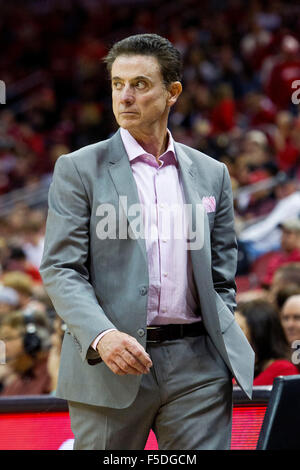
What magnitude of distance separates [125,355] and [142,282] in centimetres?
25

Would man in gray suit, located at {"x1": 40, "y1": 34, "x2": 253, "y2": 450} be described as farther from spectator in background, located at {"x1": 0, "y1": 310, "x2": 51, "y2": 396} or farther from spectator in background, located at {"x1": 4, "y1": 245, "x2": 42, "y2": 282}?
spectator in background, located at {"x1": 4, "y1": 245, "x2": 42, "y2": 282}

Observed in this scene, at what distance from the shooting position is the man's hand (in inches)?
77.5

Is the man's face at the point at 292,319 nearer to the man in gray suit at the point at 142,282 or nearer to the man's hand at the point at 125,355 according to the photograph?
the man in gray suit at the point at 142,282

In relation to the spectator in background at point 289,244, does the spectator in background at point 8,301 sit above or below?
below

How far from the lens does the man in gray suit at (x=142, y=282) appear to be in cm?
215

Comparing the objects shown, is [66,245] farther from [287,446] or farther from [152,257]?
[287,446]

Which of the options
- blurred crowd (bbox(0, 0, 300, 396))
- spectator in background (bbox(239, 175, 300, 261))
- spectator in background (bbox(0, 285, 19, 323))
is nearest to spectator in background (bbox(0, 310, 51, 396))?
blurred crowd (bbox(0, 0, 300, 396))

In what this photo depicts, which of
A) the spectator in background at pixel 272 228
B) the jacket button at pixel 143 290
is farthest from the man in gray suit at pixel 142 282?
the spectator in background at pixel 272 228

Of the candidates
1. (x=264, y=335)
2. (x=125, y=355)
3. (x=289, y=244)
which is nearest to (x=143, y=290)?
(x=125, y=355)

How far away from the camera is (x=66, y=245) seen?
2.17 m

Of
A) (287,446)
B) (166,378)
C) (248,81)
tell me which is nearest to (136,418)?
(166,378)

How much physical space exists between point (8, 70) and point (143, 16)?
242 centimetres

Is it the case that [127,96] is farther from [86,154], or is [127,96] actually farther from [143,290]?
[143,290]

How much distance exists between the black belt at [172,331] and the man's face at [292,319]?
1.85 m
